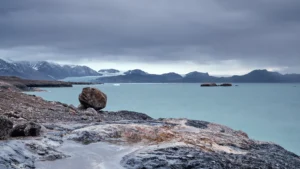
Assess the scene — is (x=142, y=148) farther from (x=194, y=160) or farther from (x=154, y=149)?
(x=194, y=160)

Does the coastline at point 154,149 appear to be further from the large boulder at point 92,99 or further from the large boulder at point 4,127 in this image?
the large boulder at point 92,99

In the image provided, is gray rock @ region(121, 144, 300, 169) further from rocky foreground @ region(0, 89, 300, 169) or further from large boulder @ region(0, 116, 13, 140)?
large boulder @ region(0, 116, 13, 140)

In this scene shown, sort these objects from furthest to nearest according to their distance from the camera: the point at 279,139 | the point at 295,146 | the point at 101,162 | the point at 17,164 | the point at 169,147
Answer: the point at 279,139 → the point at 295,146 → the point at 169,147 → the point at 101,162 → the point at 17,164

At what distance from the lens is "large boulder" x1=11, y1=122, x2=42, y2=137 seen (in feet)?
43.1

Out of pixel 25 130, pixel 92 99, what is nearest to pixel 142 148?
pixel 25 130

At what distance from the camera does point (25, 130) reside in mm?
13383

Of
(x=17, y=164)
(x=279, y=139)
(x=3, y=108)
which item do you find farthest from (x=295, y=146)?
(x=17, y=164)

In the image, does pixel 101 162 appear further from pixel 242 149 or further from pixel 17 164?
pixel 242 149

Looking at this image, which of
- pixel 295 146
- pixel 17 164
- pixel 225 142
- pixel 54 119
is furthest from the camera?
pixel 295 146

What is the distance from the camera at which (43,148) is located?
12.0 metres

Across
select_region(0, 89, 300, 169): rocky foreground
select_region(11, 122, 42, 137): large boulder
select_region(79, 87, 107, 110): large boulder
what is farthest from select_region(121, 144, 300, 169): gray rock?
select_region(79, 87, 107, 110): large boulder

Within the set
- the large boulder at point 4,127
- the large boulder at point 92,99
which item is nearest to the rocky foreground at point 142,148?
the large boulder at point 4,127

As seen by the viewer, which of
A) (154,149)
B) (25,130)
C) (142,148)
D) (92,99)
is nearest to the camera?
(154,149)

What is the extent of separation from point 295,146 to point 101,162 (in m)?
29.5
